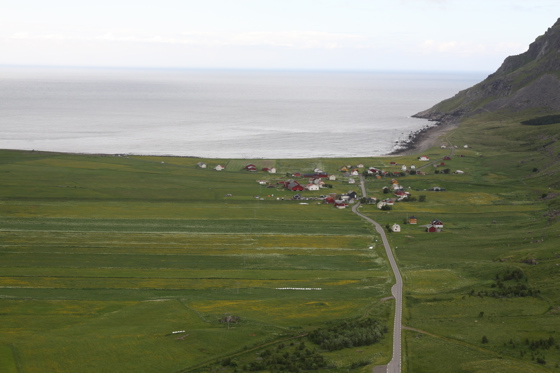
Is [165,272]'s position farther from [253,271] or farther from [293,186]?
[293,186]

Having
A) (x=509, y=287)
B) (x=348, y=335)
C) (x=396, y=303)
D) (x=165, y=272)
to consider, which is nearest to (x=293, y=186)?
(x=165, y=272)

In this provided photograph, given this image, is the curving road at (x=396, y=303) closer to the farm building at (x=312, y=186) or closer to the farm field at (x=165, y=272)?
the farm field at (x=165, y=272)

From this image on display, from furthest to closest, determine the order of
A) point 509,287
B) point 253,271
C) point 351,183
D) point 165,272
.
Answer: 1. point 351,183
2. point 253,271
3. point 165,272
4. point 509,287

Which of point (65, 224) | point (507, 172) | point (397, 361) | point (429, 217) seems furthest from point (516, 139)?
point (397, 361)

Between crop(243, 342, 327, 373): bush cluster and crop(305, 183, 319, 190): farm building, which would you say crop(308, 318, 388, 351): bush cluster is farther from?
crop(305, 183, 319, 190): farm building

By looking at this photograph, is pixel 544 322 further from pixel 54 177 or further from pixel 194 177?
pixel 54 177

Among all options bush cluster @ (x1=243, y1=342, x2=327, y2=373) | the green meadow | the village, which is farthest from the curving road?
bush cluster @ (x1=243, y1=342, x2=327, y2=373)

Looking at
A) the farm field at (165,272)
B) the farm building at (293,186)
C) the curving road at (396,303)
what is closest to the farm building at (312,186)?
the farm building at (293,186)
